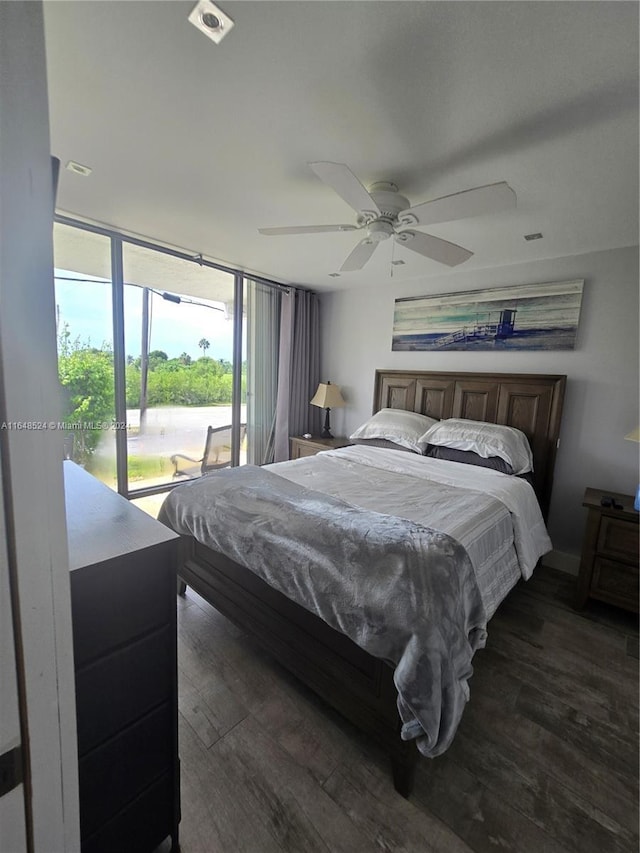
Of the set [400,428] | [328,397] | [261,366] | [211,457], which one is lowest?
[211,457]

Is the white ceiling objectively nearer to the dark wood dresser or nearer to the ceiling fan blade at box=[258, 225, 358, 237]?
the ceiling fan blade at box=[258, 225, 358, 237]

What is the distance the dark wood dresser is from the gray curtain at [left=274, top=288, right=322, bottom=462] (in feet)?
10.7

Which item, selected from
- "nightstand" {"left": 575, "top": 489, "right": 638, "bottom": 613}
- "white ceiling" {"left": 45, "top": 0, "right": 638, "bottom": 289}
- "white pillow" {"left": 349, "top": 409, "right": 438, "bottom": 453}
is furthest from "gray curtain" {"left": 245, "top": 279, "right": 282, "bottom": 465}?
"nightstand" {"left": 575, "top": 489, "right": 638, "bottom": 613}

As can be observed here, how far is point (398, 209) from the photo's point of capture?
1.93 meters

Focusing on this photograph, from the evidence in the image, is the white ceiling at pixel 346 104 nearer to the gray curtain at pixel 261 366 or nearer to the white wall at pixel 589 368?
the white wall at pixel 589 368

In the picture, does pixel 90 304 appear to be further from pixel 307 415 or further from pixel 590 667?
pixel 590 667

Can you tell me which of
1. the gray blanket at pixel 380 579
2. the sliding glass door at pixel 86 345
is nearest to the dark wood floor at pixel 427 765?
the gray blanket at pixel 380 579

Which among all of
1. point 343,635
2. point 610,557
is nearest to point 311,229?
point 343,635

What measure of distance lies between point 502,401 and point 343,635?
2.44 m

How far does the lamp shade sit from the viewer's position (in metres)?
4.21

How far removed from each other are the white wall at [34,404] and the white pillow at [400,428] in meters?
2.97

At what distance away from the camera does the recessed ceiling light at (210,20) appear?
3.56ft

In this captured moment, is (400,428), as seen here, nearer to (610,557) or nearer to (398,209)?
(610,557)

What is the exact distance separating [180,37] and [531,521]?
2.92 meters
